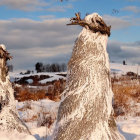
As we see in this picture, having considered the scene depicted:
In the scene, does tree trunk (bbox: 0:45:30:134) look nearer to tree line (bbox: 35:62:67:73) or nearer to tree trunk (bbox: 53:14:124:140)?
tree trunk (bbox: 53:14:124:140)

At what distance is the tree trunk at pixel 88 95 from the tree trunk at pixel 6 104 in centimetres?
115

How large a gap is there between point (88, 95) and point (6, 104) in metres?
1.65

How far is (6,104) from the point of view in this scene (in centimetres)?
446

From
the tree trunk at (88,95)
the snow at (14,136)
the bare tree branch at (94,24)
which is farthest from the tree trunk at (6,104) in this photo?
the bare tree branch at (94,24)

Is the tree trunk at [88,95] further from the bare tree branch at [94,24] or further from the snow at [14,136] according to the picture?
the snow at [14,136]

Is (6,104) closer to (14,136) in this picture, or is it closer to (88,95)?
(14,136)

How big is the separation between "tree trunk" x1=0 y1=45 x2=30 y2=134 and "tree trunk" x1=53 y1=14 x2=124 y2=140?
115cm

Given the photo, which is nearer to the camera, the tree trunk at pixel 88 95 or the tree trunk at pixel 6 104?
the tree trunk at pixel 88 95

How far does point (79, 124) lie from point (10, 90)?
1599 millimetres

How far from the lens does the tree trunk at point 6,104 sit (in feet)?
14.3

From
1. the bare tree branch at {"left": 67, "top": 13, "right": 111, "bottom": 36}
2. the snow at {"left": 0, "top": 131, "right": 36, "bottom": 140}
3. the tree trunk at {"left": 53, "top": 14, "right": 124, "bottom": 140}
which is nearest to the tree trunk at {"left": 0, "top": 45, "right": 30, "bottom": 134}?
the snow at {"left": 0, "top": 131, "right": 36, "bottom": 140}

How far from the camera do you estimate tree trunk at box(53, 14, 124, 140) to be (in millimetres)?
3271

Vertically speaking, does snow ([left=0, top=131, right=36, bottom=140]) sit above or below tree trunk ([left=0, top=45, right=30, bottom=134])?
below

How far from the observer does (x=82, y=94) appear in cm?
331
